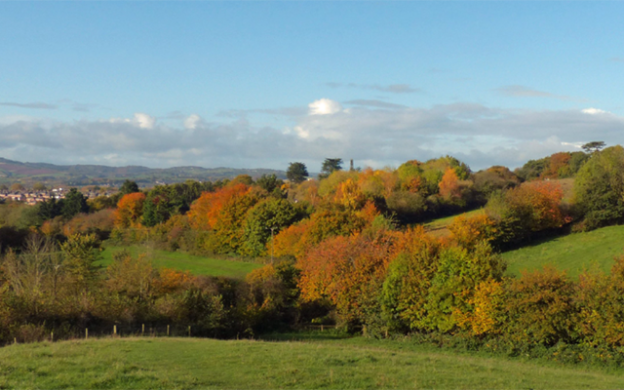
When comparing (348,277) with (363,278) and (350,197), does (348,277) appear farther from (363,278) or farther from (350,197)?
(350,197)

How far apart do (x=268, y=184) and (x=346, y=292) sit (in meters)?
62.5

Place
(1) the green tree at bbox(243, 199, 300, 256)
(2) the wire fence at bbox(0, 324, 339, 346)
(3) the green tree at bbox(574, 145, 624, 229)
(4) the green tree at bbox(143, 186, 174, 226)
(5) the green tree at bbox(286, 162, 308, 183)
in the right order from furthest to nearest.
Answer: (5) the green tree at bbox(286, 162, 308, 183) < (4) the green tree at bbox(143, 186, 174, 226) < (1) the green tree at bbox(243, 199, 300, 256) < (3) the green tree at bbox(574, 145, 624, 229) < (2) the wire fence at bbox(0, 324, 339, 346)

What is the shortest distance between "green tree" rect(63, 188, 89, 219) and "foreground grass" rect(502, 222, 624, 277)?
78.4 metres

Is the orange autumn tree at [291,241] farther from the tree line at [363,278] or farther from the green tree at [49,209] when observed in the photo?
the green tree at [49,209]

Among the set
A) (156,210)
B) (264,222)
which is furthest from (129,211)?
(264,222)

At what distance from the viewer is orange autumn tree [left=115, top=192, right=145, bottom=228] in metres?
96.9

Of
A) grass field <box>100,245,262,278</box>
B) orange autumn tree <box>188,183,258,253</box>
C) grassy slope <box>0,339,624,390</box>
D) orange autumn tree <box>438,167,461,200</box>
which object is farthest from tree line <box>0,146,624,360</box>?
grassy slope <box>0,339,624,390</box>

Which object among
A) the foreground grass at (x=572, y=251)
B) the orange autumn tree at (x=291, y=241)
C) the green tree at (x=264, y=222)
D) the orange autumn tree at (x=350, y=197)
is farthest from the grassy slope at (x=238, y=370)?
the orange autumn tree at (x=350, y=197)

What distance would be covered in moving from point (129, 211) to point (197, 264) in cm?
3458

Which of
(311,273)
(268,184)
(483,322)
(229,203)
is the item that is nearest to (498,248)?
(311,273)

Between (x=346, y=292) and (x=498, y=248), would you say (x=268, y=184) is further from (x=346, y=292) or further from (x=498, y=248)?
(x=346, y=292)

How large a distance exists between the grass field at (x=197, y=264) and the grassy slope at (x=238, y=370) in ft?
137

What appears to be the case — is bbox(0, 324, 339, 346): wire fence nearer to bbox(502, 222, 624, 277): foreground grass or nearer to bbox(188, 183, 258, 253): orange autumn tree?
bbox(502, 222, 624, 277): foreground grass

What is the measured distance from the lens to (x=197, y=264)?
69812 mm
